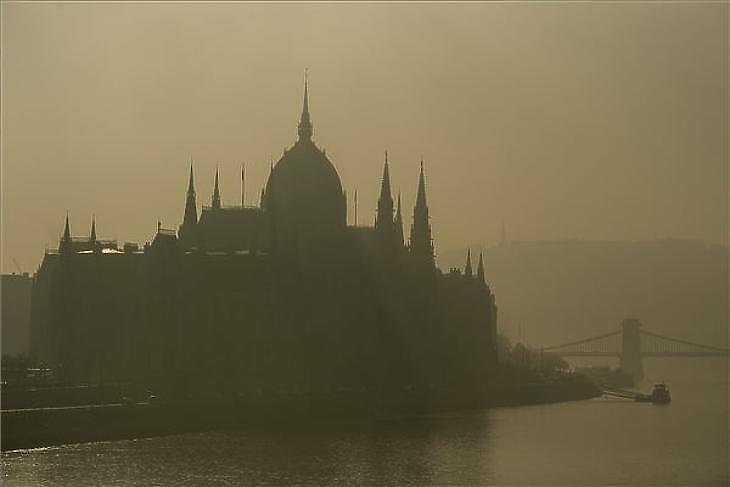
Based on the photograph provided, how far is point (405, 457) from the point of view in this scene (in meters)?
51.9

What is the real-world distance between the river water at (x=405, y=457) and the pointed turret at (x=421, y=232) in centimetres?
2259

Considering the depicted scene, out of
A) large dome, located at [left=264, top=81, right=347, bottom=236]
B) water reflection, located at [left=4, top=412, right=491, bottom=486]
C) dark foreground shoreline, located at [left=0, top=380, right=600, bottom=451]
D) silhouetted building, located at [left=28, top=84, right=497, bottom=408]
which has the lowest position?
water reflection, located at [left=4, top=412, right=491, bottom=486]

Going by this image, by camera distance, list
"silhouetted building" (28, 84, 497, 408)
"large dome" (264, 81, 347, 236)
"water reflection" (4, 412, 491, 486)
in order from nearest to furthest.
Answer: "water reflection" (4, 412, 491, 486), "silhouetted building" (28, 84, 497, 408), "large dome" (264, 81, 347, 236)

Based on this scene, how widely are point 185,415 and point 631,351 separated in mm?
105559

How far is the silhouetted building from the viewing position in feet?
226

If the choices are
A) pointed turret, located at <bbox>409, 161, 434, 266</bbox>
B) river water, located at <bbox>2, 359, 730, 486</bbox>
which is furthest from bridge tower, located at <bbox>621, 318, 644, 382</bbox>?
river water, located at <bbox>2, 359, 730, 486</bbox>

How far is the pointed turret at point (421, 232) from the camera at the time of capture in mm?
92625

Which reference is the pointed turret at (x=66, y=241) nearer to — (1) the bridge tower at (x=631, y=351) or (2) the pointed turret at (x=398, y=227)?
(2) the pointed turret at (x=398, y=227)

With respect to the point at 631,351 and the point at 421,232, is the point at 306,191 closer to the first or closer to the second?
the point at 421,232

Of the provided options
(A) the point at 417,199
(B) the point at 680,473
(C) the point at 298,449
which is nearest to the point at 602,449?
(B) the point at 680,473

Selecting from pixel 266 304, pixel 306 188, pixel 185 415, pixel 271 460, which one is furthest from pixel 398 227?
pixel 271 460

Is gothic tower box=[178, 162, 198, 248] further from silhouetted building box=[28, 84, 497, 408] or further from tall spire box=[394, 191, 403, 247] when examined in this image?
tall spire box=[394, 191, 403, 247]

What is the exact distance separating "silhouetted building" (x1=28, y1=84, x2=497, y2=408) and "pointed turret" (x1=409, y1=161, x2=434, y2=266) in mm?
1709

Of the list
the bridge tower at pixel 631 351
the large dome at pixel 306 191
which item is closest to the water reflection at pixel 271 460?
the large dome at pixel 306 191
